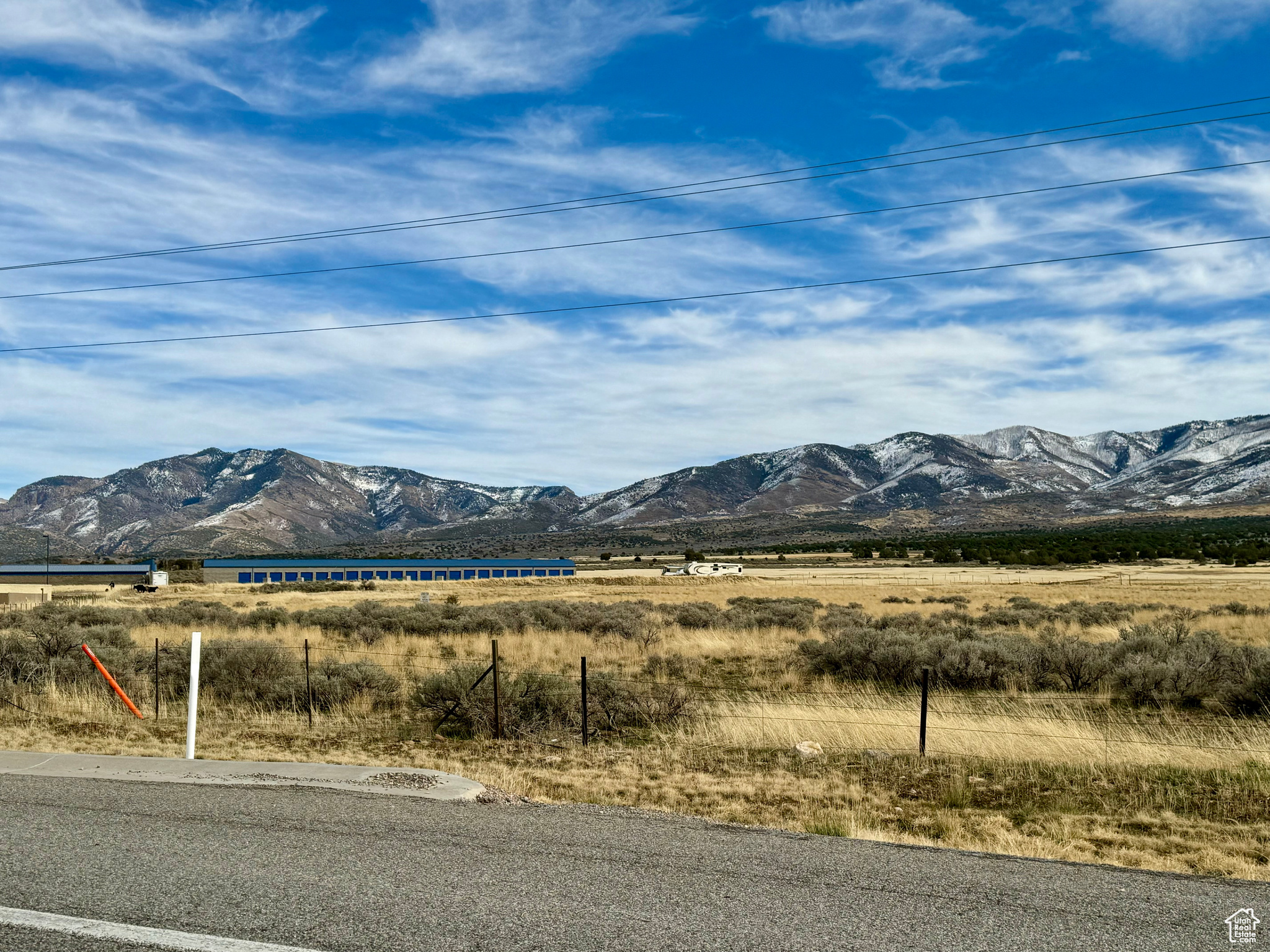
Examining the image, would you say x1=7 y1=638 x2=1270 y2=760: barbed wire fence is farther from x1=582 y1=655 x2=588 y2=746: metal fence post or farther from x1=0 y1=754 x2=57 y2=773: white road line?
x1=0 y1=754 x2=57 y2=773: white road line

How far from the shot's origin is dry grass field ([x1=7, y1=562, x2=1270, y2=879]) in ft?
32.3

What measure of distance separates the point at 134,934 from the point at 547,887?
104 inches

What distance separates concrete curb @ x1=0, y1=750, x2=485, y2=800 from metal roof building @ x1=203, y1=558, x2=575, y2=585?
86.8 m

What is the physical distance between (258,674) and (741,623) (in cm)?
1854

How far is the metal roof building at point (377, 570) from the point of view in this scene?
330 feet

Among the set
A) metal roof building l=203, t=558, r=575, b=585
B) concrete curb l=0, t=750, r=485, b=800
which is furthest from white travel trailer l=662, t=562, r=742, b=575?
concrete curb l=0, t=750, r=485, b=800

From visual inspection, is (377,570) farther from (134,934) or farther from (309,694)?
(134,934)

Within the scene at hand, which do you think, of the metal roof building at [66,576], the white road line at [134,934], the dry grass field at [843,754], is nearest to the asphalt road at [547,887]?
the white road line at [134,934]

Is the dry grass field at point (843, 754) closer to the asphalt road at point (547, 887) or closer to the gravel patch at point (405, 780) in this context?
the gravel patch at point (405, 780)

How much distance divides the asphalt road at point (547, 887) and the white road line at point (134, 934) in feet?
0.29

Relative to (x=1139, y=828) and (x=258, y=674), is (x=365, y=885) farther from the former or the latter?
(x=258, y=674)

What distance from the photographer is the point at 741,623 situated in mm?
33750

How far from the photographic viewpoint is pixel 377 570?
365 feet

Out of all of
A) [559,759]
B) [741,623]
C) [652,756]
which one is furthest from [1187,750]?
[741,623]
